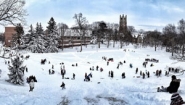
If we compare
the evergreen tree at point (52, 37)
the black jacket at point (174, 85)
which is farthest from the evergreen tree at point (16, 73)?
the evergreen tree at point (52, 37)

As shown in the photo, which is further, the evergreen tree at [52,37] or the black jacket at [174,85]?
the evergreen tree at [52,37]

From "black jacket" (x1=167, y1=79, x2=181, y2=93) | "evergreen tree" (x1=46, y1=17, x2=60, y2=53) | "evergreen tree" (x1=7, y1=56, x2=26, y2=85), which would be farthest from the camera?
"evergreen tree" (x1=46, y1=17, x2=60, y2=53)

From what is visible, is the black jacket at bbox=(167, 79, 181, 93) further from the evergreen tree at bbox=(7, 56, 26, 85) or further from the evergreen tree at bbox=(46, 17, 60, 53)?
the evergreen tree at bbox=(46, 17, 60, 53)

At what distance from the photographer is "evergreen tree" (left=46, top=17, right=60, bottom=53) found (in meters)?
73.7

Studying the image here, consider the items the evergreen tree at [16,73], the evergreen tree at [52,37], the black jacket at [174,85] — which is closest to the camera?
the black jacket at [174,85]

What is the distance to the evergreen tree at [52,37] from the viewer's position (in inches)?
2900

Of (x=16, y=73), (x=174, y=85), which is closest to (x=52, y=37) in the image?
(x=16, y=73)

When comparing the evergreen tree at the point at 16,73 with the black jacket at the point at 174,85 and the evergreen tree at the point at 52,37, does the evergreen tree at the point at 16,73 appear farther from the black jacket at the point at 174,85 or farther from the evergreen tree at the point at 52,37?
the evergreen tree at the point at 52,37

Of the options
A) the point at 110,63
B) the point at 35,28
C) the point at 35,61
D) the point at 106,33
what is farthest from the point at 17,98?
the point at 106,33

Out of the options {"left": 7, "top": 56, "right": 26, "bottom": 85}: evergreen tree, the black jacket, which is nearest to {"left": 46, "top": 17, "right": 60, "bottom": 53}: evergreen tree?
{"left": 7, "top": 56, "right": 26, "bottom": 85}: evergreen tree

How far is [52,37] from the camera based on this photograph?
76125mm

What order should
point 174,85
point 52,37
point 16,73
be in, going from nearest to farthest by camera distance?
point 174,85, point 16,73, point 52,37

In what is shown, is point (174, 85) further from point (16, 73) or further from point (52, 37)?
point (52, 37)

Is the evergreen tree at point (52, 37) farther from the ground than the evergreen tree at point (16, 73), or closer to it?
farther from the ground
